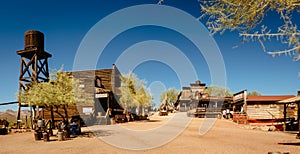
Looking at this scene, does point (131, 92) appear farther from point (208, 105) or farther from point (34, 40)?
point (208, 105)

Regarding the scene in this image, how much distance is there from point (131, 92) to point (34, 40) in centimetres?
1427

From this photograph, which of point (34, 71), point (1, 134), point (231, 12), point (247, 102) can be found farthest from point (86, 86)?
point (231, 12)

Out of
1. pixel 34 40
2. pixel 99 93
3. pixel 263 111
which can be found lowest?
pixel 263 111

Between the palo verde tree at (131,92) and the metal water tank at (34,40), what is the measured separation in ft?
39.2

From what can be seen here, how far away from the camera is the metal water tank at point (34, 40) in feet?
87.7

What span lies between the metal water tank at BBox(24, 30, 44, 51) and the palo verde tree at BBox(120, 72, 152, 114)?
11.9 metres

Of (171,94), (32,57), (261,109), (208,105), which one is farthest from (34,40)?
(171,94)

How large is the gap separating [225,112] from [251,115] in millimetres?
8681

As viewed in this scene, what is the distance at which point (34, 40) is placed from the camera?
26859mm

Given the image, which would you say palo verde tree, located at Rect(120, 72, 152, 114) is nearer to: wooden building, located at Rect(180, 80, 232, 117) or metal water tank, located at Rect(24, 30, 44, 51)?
wooden building, located at Rect(180, 80, 232, 117)

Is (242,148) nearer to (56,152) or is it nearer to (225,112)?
(56,152)

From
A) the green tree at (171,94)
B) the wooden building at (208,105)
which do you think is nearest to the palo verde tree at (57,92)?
the wooden building at (208,105)

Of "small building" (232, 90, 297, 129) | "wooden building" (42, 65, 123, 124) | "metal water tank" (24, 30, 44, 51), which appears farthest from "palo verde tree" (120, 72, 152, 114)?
"small building" (232, 90, 297, 129)

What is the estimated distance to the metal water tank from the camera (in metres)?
26.7
